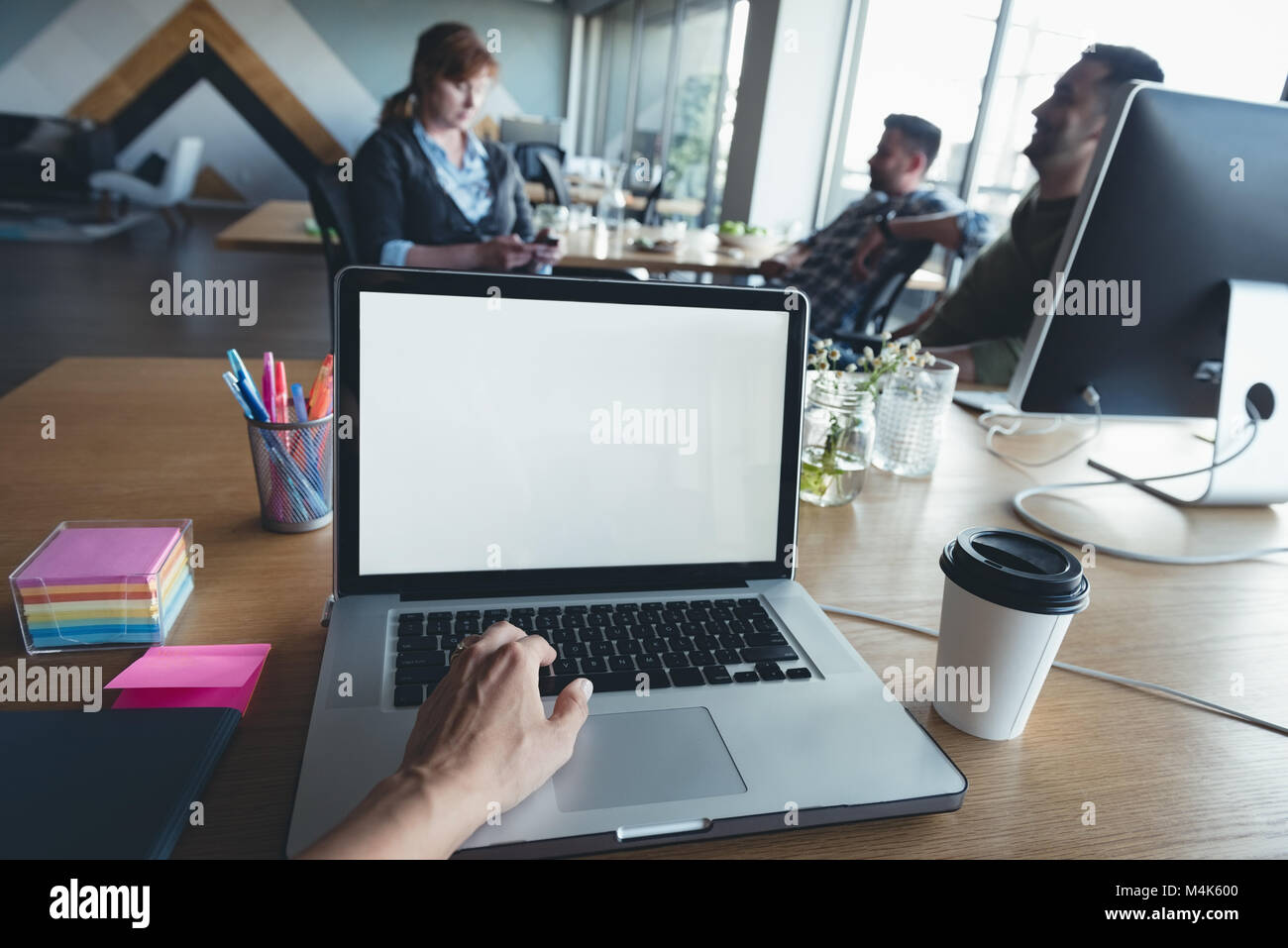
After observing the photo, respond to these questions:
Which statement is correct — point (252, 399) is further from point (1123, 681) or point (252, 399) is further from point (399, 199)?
point (399, 199)

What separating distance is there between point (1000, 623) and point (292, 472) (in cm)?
68

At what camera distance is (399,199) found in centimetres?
256

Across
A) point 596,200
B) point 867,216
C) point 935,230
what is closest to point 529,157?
point 596,200

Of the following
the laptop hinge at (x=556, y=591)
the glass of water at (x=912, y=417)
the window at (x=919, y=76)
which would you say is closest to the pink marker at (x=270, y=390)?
the laptop hinge at (x=556, y=591)

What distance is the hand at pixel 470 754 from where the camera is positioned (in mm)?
448

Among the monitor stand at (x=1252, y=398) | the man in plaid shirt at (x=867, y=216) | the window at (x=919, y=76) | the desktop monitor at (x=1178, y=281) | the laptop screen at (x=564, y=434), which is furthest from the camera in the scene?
the window at (x=919, y=76)

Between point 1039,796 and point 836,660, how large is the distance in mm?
173

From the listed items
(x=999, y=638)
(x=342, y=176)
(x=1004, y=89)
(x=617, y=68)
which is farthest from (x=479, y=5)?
(x=999, y=638)

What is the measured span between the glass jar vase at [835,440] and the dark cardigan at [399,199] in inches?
71.1

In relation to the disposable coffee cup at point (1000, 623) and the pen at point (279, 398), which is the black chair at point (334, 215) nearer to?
the pen at point (279, 398)

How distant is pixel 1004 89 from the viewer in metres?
3.92

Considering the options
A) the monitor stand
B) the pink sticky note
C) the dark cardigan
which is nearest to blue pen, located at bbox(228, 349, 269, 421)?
the pink sticky note

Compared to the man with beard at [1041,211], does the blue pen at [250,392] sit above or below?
below
